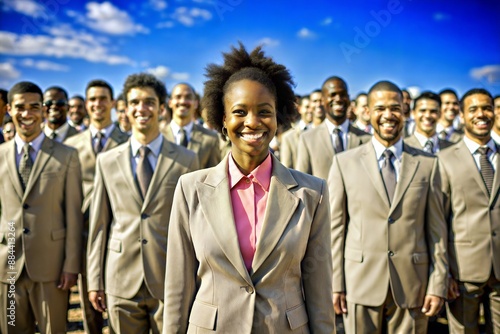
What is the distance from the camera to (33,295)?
386 centimetres

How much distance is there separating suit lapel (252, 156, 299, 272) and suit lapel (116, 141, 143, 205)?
1697mm

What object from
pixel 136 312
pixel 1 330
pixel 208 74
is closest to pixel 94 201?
pixel 136 312

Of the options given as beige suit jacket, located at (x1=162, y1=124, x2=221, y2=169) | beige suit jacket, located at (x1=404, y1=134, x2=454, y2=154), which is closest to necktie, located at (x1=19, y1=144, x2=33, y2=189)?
beige suit jacket, located at (x1=162, y1=124, x2=221, y2=169)

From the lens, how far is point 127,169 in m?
→ 3.63

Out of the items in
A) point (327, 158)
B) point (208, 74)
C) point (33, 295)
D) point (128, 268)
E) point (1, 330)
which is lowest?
point (1, 330)

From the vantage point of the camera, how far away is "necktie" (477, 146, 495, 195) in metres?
3.99

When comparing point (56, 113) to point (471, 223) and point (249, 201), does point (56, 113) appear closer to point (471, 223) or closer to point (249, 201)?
point (249, 201)

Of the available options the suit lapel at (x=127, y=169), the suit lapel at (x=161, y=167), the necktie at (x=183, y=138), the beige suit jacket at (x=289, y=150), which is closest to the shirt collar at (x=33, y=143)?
the suit lapel at (x=127, y=169)

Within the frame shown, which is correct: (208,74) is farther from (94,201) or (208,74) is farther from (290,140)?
(290,140)

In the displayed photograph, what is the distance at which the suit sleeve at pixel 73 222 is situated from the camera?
3.89 m

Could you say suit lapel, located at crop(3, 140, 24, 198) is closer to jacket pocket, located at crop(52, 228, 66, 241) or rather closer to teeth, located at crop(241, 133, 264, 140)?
jacket pocket, located at crop(52, 228, 66, 241)

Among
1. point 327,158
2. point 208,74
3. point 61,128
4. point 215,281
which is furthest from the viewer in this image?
point 61,128

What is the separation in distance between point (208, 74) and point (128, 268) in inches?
77.8

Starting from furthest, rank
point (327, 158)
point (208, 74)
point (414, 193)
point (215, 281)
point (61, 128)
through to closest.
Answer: point (61, 128) < point (327, 158) < point (414, 193) < point (208, 74) < point (215, 281)
